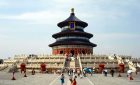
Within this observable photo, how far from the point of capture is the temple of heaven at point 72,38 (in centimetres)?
8169

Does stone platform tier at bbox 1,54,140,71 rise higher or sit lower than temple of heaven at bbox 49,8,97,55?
lower

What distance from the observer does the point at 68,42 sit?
81.9 m

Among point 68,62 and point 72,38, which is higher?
point 72,38

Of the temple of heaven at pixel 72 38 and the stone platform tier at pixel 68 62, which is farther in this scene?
the temple of heaven at pixel 72 38

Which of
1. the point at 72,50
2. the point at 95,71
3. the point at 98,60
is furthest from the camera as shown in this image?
the point at 72,50

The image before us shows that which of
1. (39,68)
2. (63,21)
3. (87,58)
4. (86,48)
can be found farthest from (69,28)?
(39,68)

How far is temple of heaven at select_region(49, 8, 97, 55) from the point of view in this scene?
81.7m

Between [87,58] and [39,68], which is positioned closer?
[39,68]

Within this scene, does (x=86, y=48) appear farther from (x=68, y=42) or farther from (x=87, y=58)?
(x=87, y=58)

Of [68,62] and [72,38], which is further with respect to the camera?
[72,38]

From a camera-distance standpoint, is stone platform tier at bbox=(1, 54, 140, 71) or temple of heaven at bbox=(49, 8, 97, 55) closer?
stone platform tier at bbox=(1, 54, 140, 71)

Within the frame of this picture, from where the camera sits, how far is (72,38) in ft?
276

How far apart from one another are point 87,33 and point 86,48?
5.09 meters

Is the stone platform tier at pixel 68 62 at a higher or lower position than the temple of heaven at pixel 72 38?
lower
